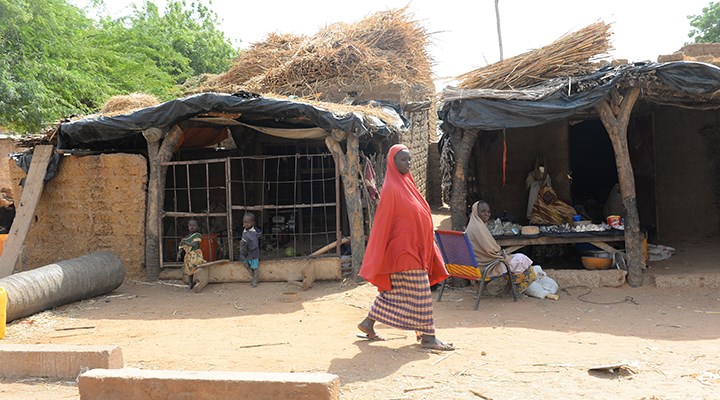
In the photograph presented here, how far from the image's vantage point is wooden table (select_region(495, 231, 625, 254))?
7934 millimetres

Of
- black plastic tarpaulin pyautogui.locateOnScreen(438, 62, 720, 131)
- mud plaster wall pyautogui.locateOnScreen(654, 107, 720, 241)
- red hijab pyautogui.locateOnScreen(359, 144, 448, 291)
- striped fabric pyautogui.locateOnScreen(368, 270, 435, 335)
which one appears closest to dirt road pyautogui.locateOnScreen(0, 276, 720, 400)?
striped fabric pyautogui.locateOnScreen(368, 270, 435, 335)

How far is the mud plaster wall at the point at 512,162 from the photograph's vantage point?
9.92 metres

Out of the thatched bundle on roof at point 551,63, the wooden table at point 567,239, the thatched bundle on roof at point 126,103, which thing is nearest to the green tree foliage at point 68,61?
the thatched bundle on roof at point 126,103

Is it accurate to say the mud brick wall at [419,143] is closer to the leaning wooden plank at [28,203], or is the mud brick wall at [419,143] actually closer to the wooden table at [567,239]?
the wooden table at [567,239]

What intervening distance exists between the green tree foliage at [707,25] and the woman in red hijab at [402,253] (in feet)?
73.3

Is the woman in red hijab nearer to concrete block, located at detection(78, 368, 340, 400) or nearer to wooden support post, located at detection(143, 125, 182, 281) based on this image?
concrete block, located at detection(78, 368, 340, 400)

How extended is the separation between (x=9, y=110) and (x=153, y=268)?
6.64m

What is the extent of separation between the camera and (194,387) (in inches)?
152

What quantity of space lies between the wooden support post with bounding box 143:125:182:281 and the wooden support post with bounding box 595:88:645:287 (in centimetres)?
612

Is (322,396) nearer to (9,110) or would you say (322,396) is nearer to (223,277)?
(223,277)

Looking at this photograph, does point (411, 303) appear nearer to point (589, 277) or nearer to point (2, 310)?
point (589, 277)

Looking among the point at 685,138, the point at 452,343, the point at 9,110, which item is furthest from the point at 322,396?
the point at 9,110

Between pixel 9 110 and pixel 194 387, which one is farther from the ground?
pixel 9 110

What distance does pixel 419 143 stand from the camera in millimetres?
15172
